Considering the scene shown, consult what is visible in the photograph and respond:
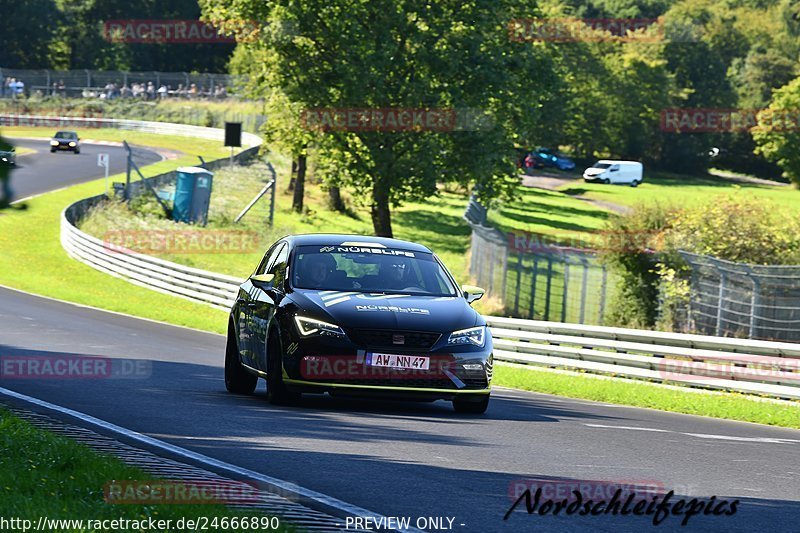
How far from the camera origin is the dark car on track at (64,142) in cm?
7450

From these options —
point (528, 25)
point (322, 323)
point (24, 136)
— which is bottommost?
point (24, 136)

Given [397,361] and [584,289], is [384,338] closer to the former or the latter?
[397,361]

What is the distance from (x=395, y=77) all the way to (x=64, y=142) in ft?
124

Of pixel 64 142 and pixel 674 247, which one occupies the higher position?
pixel 674 247

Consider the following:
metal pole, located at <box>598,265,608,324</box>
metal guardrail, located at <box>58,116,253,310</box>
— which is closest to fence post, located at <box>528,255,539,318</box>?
metal pole, located at <box>598,265,608,324</box>

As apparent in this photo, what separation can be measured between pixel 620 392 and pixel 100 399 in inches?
324

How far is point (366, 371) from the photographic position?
11.7 metres

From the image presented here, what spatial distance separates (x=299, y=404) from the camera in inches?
491

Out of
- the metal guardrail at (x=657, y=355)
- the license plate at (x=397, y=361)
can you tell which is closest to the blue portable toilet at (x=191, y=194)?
the metal guardrail at (x=657, y=355)

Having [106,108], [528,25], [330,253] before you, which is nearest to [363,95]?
[528,25]

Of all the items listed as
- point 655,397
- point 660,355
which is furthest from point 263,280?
point 660,355

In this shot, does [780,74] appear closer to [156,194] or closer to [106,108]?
[106,108]

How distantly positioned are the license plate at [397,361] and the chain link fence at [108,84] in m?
83.3

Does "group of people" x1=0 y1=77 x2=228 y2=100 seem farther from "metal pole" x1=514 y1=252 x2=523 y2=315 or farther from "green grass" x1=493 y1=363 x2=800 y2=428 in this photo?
"green grass" x1=493 y1=363 x2=800 y2=428
